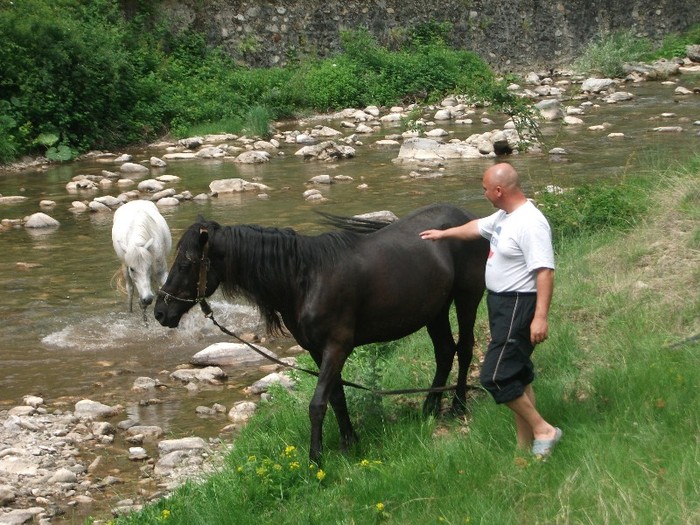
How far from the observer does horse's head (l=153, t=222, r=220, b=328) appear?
5.94m

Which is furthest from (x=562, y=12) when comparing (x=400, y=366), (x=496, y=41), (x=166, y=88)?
(x=400, y=366)

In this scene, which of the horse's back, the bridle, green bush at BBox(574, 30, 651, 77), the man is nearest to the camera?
the man

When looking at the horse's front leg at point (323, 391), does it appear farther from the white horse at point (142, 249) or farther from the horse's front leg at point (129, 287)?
the horse's front leg at point (129, 287)

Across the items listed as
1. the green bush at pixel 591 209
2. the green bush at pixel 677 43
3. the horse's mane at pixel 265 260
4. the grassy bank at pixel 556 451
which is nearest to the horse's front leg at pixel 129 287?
the grassy bank at pixel 556 451

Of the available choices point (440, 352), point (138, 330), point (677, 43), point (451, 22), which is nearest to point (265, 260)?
point (440, 352)

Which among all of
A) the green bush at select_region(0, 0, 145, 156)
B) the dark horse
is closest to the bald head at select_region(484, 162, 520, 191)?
the dark horse

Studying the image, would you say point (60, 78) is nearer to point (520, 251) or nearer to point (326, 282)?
point (326, 282)

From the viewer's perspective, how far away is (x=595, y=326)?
7168 millimetres

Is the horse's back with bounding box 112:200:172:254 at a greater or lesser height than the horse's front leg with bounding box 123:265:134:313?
greater

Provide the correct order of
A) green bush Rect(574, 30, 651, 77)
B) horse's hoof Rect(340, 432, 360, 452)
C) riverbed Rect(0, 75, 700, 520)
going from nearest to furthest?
horse's hoof Rect(340, 432, 360, 452)
riverbed Rect(0, 75, 700, 520)
green bush Rect(574, 30, 651, 77)

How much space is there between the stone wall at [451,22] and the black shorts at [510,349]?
25112 millimetres

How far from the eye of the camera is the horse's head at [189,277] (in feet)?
19.5

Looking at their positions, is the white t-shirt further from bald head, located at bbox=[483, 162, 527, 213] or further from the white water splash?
the white water splash

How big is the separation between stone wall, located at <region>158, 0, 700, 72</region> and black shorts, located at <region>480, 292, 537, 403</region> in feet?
82.4
